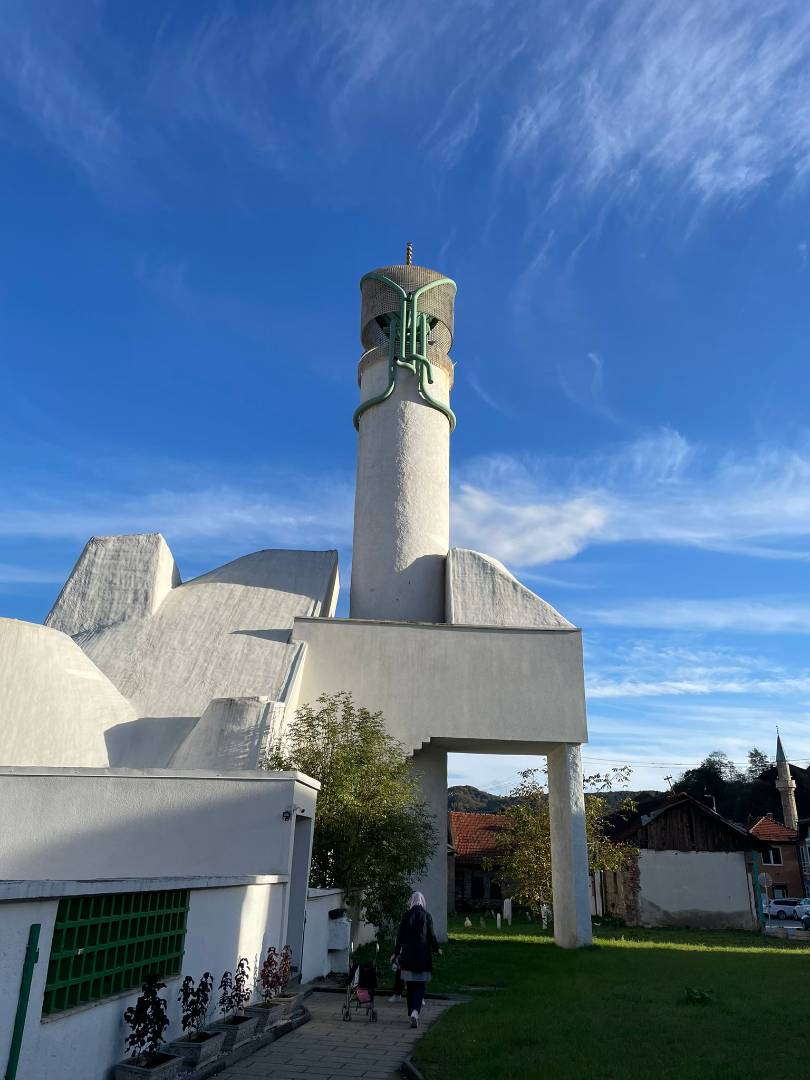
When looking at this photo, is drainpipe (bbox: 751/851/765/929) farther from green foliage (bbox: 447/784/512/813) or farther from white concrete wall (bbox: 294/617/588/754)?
green foliage (bbox: 447/784/512/813)

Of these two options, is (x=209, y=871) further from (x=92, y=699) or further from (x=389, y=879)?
(x=92, y=699)

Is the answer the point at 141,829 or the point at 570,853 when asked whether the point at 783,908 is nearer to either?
the point at 570,853

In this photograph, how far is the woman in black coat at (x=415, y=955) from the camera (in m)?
7.93

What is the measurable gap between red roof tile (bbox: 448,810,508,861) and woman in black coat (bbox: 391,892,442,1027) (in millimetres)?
28362

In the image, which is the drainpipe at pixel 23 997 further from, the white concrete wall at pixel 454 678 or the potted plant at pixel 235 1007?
the white concrete wall at pixel 454 678

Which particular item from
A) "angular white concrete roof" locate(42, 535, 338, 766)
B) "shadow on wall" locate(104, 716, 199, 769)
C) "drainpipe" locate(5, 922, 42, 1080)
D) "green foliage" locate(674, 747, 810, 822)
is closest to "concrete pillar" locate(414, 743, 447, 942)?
"angular white concrete roof" locate(42, 535, 338, 766)

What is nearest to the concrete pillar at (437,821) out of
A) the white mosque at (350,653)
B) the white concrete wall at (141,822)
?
the white mosque at (350,653)

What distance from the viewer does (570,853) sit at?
1598cm

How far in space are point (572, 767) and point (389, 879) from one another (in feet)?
18.8

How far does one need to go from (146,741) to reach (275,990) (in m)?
6.32

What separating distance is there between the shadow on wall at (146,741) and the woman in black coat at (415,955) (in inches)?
250

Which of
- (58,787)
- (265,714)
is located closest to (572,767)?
(265,714)

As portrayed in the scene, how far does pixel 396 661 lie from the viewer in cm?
1631

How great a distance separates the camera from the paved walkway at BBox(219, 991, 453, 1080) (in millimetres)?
5902
